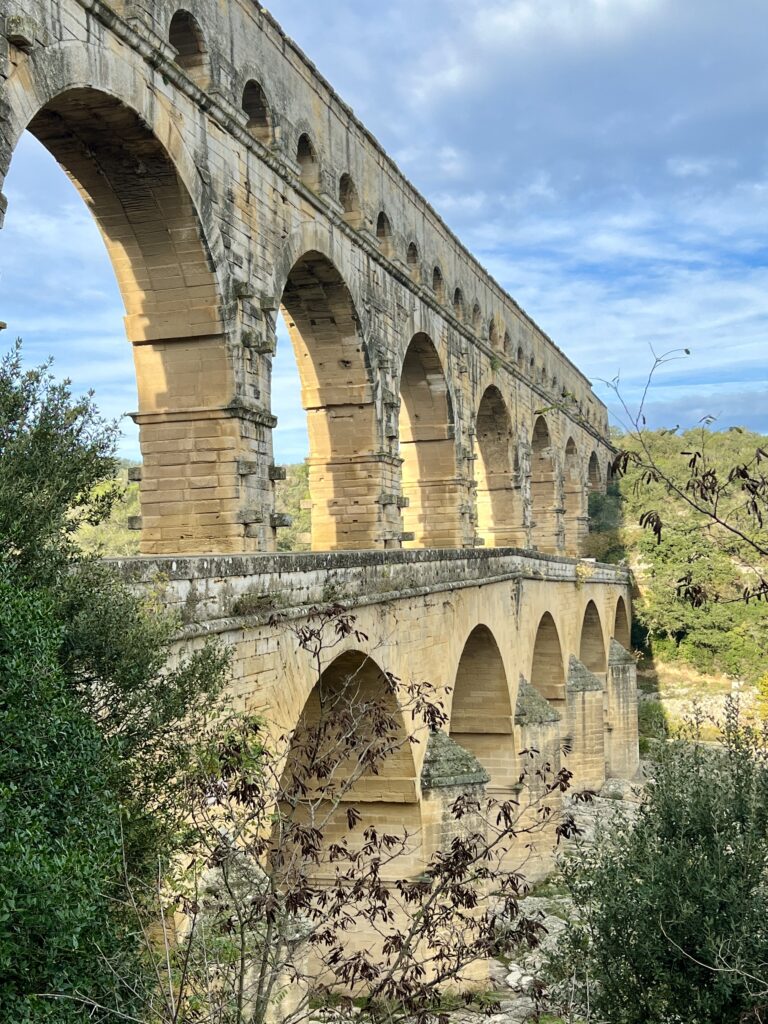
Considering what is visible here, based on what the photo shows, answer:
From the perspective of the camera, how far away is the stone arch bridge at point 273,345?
30.3 feet

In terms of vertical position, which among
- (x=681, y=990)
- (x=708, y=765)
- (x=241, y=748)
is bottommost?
(x=681, y=990)

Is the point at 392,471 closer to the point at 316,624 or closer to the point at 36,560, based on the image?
the point at 316,624

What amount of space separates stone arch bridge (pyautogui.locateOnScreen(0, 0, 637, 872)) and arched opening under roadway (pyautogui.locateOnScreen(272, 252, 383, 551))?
0.04 metres

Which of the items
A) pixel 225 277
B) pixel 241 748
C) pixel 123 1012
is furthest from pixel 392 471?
pixel 123 1012

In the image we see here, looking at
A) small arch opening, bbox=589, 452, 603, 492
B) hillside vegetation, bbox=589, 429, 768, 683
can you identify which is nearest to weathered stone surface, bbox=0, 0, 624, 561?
hillside vegetation, bbox=589, 429, 768, 683

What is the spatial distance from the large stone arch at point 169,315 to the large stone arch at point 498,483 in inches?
672

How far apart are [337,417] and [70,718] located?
13159 mm

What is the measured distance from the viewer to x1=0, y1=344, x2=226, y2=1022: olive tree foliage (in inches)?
159

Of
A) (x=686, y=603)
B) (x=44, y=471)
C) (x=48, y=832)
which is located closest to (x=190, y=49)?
(x=44, y=471)

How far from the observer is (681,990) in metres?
8.14

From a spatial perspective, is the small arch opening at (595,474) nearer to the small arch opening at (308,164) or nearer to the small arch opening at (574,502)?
the small arch opening at (574,502)

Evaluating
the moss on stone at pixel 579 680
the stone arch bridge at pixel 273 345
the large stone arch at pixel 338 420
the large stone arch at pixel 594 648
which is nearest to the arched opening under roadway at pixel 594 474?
the large stone arch at pixel 594 648

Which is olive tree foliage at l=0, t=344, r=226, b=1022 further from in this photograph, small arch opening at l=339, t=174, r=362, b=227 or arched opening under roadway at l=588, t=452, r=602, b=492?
arched opening under roadway at l=588, t=452, r=602, b=492

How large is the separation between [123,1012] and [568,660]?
2001cm
